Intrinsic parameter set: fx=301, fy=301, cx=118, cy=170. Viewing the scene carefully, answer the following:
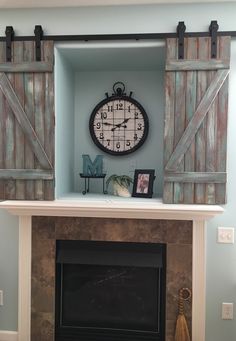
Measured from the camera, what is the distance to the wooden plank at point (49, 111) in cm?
220

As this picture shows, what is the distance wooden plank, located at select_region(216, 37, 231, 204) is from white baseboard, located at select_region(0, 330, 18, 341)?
191cm

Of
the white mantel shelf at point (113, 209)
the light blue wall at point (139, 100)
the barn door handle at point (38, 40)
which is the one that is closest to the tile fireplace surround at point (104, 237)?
Result: the white mantel shelf at point (113, 209)

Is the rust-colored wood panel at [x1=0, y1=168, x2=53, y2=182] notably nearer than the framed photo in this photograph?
Yes

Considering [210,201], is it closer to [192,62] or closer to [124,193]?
[124,193]

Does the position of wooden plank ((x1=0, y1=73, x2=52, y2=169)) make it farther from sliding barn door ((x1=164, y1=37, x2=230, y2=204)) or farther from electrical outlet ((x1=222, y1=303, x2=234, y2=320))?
electrical outlet ((x1=222, y1=303, x2=234, y2=320))

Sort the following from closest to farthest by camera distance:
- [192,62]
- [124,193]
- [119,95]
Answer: [192,62]
[124,193]
[119,95]

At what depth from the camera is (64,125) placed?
242 centimetres

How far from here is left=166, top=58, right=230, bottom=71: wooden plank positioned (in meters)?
2.11

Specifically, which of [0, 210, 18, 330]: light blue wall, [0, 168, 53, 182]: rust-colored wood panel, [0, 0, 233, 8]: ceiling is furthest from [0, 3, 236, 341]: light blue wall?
[0, 210, 18, 330]: light blue wall

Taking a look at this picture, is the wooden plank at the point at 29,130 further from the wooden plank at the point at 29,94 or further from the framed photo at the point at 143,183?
the framed photo at the point at 143,183

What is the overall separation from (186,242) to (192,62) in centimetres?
130

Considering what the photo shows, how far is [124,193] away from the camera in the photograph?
2418 mm

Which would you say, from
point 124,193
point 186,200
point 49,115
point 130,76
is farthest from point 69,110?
point 186,200

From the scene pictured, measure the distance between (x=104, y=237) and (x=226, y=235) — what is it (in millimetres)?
925
